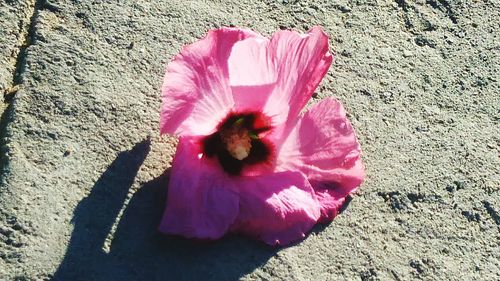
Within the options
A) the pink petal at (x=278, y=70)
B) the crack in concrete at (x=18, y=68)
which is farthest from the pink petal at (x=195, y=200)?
the crack in concrete at (x=18, y=68)

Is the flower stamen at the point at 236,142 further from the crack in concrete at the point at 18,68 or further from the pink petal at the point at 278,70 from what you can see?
the crack in concrete at the point at 18,68

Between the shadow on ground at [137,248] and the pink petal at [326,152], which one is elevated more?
the pink petal at [326,152]

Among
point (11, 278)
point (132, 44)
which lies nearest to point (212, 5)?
point (132, 44)

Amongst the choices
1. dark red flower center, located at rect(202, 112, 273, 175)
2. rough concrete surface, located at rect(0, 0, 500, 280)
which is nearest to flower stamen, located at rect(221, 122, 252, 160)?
dark red flower center, located at rect(202, 112, 273, 175)

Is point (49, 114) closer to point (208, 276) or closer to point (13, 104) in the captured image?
point (13, 104)

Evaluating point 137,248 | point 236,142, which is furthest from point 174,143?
point 137,248

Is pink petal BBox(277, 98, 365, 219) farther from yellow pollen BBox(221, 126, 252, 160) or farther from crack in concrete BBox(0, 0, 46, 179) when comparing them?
crack in concrete BBox(0, 0, 46, 179)
